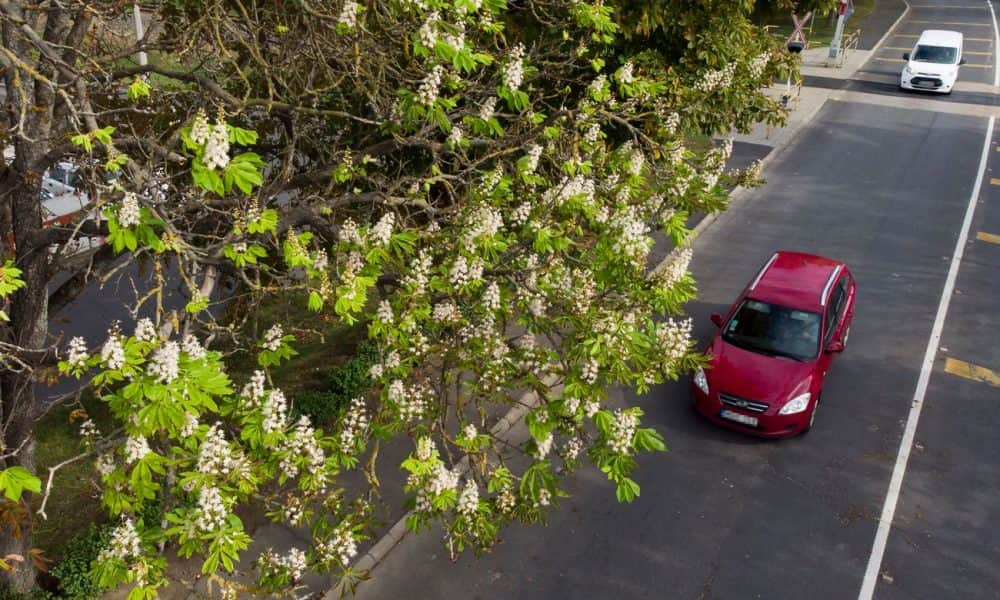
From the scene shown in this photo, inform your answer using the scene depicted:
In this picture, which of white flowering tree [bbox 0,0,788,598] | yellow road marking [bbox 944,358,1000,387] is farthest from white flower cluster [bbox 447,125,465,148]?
yellow road marking [bbox 944,358,1000,387]

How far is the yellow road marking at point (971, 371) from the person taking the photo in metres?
12.1

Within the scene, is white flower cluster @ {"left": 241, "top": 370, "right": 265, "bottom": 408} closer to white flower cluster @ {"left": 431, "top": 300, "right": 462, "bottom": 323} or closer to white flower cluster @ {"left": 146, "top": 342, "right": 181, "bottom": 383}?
white flower cluster @ {"left": 146, "top": 342, "right": 181, "bottom": 383}

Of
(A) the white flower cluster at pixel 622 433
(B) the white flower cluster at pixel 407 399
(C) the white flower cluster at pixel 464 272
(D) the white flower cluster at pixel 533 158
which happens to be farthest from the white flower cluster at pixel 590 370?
(D) the white flower cluster at pixel 533 158

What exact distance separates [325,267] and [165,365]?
2.06 meters

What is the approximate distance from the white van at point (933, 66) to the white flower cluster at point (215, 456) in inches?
1192

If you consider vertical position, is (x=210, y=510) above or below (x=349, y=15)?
below

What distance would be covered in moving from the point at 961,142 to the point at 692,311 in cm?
1509

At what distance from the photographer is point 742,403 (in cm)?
1058

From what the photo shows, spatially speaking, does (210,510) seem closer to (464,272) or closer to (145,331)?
(145,331)

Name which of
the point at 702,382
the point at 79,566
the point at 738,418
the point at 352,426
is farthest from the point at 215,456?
the point at 738,418

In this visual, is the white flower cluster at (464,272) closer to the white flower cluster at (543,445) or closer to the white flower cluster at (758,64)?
the white flower cluster at (543,445)

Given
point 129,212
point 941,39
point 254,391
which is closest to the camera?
point 129,212

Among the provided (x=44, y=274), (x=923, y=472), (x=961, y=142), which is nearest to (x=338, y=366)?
(x=44, y=274)

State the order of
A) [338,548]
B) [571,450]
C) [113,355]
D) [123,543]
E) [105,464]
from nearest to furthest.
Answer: [113,355]
[123,543]
[105,464]
[338,548]
[571,450]
